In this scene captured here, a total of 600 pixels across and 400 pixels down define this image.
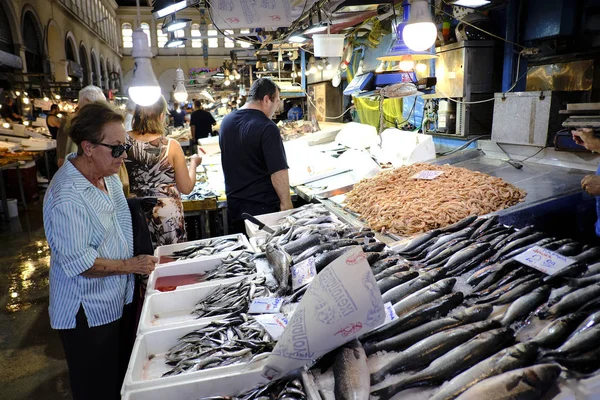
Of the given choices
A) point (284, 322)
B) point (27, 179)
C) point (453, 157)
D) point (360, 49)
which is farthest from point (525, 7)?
point (27, 179)

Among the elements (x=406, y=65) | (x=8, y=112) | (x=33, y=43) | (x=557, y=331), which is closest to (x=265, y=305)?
(x=557, y=331)

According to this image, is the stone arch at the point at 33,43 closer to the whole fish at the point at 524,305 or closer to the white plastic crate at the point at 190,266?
the white plastic crate at the point at 190,266

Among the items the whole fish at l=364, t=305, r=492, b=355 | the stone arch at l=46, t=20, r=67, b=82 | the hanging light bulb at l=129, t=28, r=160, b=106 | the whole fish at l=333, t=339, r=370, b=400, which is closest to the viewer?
the whole fish at l=333, t=339, r=370, b=400

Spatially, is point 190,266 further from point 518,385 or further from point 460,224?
point 518,385

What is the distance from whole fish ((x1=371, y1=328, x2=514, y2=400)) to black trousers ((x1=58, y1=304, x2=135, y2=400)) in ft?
6.14

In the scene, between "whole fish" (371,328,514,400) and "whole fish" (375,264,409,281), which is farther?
"whole fish" (375,264,409,281)

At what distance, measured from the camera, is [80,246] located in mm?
2510

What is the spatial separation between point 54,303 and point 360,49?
9.71 metres

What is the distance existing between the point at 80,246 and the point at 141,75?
1.97 meters

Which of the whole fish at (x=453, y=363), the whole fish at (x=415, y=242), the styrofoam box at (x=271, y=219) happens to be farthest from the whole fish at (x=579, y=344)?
the styrofoam box at (x=271, y=219)

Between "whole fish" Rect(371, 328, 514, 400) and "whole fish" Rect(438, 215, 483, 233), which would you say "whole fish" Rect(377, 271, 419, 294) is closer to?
"whole fish" Rect(371, 328, 514, 400)

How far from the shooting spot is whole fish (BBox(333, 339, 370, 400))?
5.57ft

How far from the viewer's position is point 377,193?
4.82 m

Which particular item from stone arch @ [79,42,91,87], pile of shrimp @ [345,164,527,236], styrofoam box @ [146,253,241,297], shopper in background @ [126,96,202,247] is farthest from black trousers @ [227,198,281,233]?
stone arch @ [79,42,91,87]
